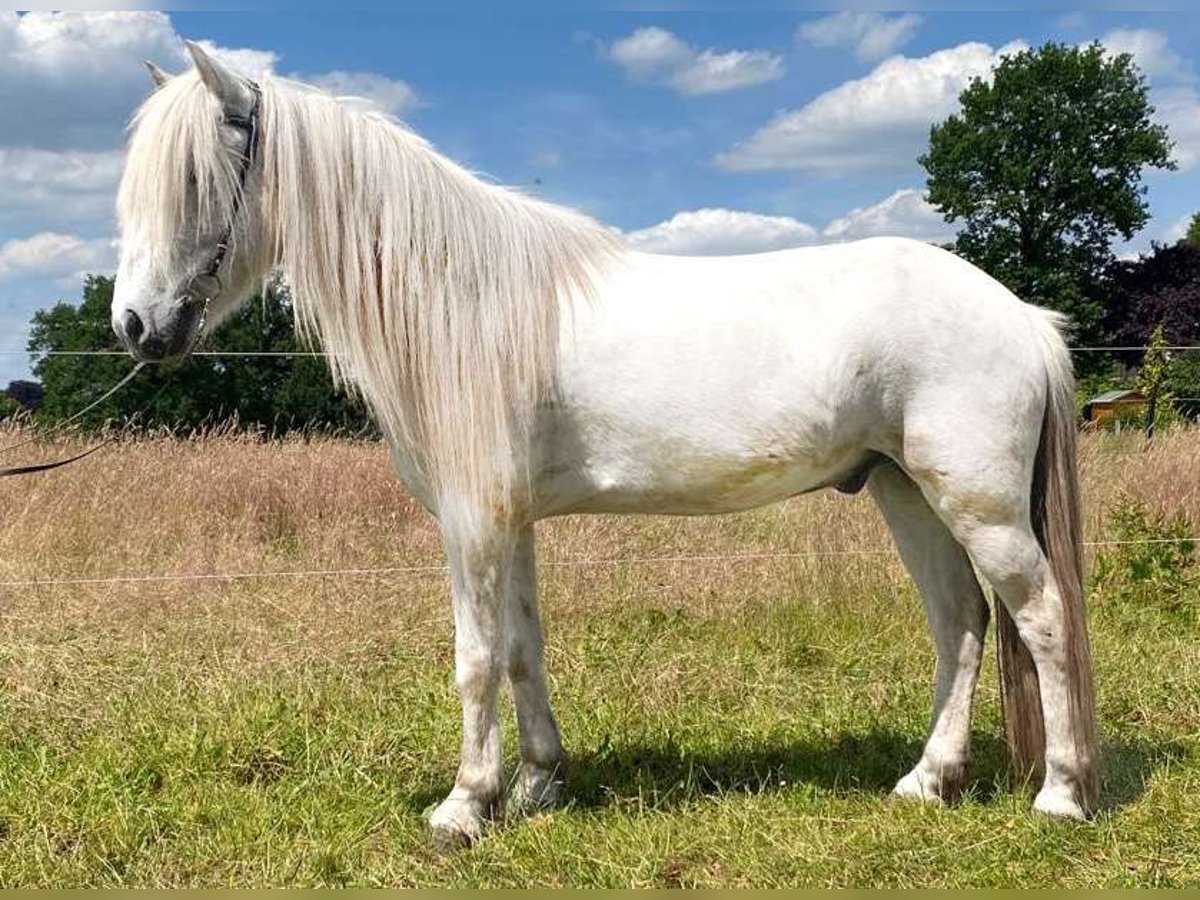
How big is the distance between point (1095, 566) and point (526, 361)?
431 centimetres

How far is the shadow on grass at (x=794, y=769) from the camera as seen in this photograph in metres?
3.39

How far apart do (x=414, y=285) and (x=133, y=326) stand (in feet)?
2.62

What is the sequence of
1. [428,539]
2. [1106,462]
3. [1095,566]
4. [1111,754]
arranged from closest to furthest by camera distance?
[1111,754] → [1095,566] → [428,539] → [1106,462]

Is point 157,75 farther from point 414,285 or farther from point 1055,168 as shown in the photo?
point 1055,168

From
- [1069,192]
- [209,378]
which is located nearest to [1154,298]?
[1069,192]

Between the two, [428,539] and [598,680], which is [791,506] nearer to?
[428,539]

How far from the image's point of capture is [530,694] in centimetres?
338

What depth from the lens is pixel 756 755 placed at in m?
3.75

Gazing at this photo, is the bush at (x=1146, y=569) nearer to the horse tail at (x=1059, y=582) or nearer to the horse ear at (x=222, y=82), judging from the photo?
the horse tail at (x=1059, y=582)

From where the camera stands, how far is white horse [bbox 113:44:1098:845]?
2.91 m

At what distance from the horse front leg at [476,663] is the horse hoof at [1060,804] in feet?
5.57

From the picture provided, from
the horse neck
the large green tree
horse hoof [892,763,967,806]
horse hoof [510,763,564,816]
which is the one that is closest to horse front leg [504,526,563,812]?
horse hoof [510,763,564,816]

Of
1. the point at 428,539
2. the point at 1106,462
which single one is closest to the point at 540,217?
the point at 428,539

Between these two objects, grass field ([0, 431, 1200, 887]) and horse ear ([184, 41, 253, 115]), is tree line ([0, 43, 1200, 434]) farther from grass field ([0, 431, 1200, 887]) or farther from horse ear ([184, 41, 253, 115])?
horse ear ([184, 41, 253, 115])
